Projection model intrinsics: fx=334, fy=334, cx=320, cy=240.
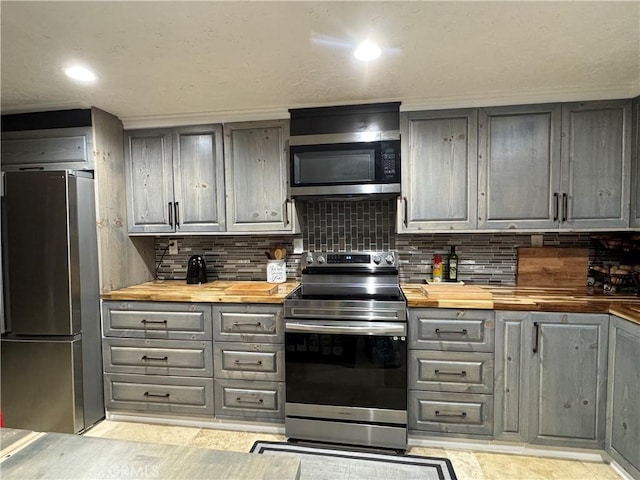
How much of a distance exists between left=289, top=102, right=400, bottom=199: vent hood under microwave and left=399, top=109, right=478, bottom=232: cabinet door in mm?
118

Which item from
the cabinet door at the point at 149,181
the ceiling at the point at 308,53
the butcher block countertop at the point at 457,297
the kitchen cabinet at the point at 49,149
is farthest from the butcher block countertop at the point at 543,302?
the kitchen cabinet at the point at 49,149

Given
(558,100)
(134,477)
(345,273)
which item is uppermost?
(558,100)

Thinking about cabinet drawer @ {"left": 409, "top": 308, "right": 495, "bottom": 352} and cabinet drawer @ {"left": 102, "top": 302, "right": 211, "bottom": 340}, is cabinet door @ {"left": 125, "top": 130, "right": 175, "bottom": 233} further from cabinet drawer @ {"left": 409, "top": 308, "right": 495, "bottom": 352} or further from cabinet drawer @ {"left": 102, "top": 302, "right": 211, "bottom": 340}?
cabinet drawer @ {"left": 409, "top": 308, "right": 495, "bottom": 352}

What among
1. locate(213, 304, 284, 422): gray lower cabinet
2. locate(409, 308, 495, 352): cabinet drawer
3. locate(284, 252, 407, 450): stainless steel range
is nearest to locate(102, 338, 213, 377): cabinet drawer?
locate(213, 304, 284, 422): gray lower cabinet

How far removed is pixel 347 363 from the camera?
205 centimetres

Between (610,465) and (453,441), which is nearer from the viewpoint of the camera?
(610,465)

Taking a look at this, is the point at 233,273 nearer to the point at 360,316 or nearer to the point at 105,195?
the point at 105,195

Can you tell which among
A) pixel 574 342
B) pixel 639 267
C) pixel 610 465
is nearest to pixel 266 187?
pixel 574 342

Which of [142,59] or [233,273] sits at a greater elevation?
[142,59]

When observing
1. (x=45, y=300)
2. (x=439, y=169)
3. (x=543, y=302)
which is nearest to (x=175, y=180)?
(x=45, y=300)

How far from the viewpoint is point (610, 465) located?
6.21 ft

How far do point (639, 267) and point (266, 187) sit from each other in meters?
2.54

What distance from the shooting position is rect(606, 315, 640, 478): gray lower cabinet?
169cm

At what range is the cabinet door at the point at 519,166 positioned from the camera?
220cm
